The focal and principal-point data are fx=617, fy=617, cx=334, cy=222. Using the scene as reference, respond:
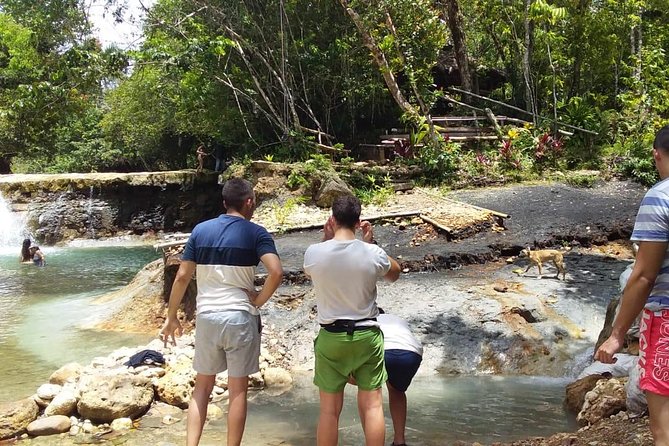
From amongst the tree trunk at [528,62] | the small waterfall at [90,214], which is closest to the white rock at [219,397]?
the tree trunk at [528,62]

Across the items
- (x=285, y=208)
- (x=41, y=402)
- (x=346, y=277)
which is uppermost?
(x=346, y=277)

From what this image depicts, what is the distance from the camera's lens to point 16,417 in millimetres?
5199

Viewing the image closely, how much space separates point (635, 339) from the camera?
5672mm

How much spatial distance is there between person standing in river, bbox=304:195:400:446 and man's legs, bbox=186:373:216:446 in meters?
0.81

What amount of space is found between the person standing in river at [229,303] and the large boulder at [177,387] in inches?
78.0

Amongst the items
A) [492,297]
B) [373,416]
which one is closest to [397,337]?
[373,416]

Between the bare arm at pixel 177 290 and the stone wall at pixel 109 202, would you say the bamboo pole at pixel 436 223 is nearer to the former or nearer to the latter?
the bare arm at pixel 177 290

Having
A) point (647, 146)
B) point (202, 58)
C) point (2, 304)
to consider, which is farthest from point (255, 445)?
point (647, 146)

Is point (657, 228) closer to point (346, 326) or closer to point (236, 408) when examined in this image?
point (346, 326)

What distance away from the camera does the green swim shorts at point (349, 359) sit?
11.6 ft

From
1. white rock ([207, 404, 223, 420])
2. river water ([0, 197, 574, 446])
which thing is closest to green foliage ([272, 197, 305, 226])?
river water ([0, 197, 574, 446])

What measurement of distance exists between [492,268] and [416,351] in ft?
20.1

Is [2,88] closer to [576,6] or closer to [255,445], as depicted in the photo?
[576,6]

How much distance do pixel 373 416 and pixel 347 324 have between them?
1.87 feet
